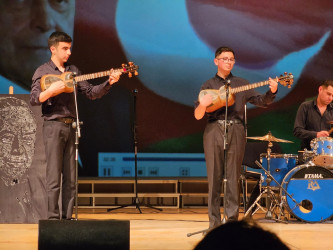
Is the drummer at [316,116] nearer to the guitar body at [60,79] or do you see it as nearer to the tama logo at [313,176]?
the tama logo at [313,176]

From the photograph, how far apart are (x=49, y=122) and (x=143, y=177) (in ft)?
10.7

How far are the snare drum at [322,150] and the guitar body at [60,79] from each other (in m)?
2.87

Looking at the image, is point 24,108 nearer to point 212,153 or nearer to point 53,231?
point 212,153

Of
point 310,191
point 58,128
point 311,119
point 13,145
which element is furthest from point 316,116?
point 13,145

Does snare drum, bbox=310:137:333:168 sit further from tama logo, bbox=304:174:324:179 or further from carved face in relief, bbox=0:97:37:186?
carved face in relief, bbox=0:97:37:186

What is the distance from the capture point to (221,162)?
4926 mm

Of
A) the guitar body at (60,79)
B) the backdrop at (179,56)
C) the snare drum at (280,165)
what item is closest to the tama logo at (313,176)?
the snare drum at (280,165)

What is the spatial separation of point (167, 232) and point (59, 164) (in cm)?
125

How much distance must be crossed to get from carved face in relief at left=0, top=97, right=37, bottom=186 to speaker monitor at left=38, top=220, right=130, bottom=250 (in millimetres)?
3109

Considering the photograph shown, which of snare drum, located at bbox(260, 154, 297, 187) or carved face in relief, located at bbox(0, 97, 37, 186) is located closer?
carved face in relief, located at bbox(0, 97, 37, 186)

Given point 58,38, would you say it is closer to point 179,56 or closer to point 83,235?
point 83,235

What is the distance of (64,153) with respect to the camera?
517 centimetres

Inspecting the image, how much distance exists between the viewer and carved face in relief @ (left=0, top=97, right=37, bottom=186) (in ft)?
19.2

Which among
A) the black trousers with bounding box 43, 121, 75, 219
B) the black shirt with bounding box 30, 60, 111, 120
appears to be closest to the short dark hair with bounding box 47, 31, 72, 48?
the black shirt with bounding box 30, 60, 111, 120
